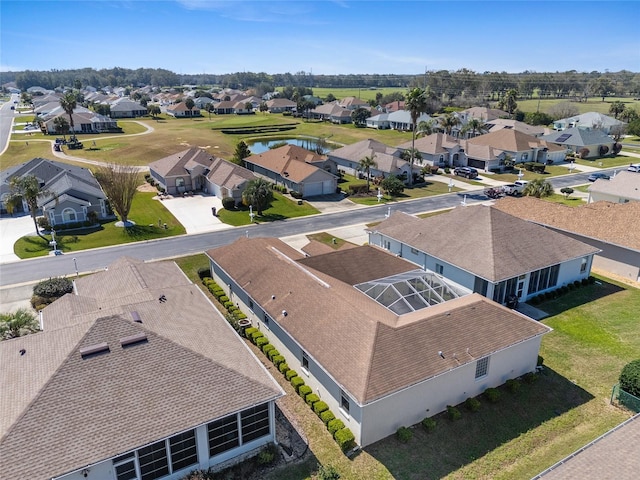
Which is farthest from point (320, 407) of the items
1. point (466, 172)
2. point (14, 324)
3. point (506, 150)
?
point (506, 150)

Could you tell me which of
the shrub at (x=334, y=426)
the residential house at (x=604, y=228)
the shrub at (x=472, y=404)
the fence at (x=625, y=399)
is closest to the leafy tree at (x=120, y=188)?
the shrub at (x=334, y=426)

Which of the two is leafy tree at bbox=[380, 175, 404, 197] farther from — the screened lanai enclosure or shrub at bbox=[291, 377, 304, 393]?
shrub at bbox=[291, 377, 304, 393]

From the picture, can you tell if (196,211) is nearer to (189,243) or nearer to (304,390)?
(189,243)

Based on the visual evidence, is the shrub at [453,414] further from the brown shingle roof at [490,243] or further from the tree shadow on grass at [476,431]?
the brown shingle roof at [490,243]

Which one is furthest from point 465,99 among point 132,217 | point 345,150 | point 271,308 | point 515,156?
point 271,308

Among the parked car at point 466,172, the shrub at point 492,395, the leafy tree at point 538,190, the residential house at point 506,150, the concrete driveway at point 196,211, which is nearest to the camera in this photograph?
the shrub at point 492,395

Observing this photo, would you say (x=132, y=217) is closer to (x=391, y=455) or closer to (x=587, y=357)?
(x=391, y=455)

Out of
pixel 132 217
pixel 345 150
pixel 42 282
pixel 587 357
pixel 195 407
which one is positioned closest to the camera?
pixel 195 407
